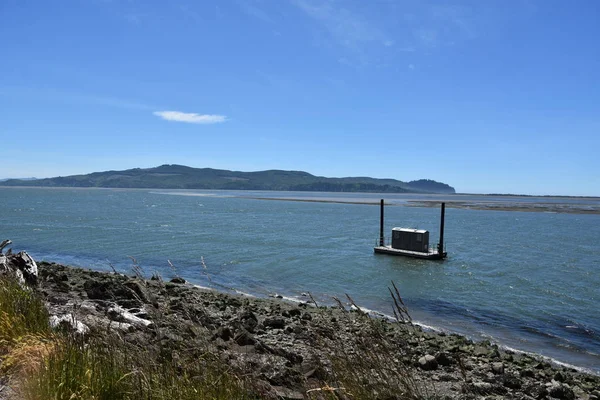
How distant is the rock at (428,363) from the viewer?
38.3 ft

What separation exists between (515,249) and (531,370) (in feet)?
114

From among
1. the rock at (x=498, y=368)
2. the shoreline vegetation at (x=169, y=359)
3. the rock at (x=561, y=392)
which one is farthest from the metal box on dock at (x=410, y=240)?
the shoreline vegetation at (x=169, y=359)

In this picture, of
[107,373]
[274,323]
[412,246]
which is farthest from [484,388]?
[412,246]

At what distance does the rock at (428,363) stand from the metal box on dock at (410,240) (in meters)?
27.6

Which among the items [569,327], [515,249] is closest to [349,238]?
[515,249]

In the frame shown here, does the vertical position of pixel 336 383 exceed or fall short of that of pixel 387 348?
it falls short

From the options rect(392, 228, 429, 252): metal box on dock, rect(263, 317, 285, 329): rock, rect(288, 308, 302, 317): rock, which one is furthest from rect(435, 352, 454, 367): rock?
rect(392, 228, 429, 252): metal box on dock

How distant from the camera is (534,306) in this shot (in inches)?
863

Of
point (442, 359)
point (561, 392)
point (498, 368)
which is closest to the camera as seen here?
point (561, 392)

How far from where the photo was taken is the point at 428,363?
38.5 ft

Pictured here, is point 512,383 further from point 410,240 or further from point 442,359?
point 410,240

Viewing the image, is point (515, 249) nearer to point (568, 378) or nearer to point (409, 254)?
point (409, 254)

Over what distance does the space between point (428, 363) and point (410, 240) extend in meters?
28.3

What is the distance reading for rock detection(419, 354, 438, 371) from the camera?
11688 mm
